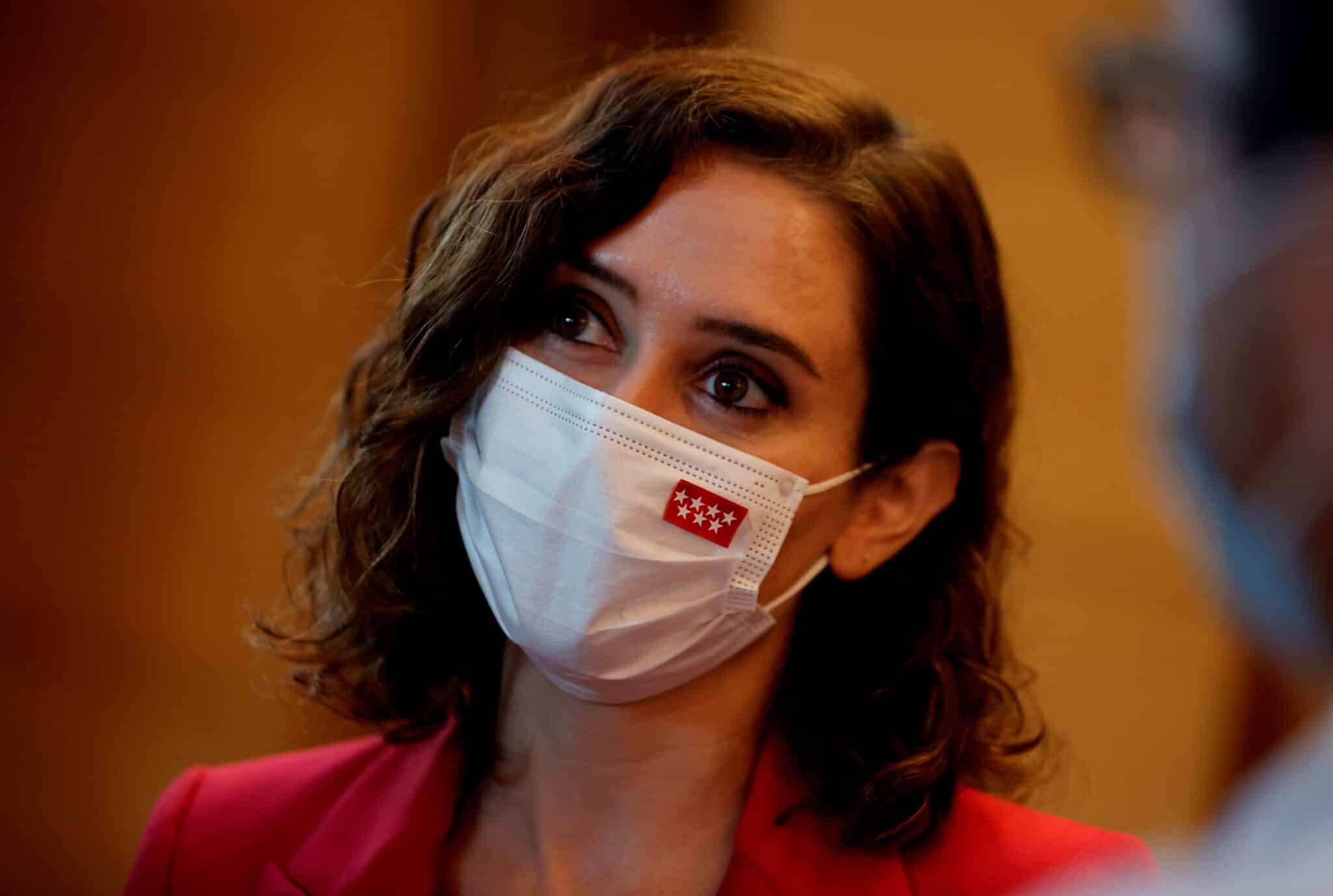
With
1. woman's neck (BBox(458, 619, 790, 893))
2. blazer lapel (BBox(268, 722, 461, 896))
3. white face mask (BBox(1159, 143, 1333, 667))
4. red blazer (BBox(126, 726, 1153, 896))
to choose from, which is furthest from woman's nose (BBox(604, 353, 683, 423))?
white face mask (BBox(1159, 143, 1333, 667))

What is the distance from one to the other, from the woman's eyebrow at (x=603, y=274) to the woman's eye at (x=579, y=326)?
56 millimetres

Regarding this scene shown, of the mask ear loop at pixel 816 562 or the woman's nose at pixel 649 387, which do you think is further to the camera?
the mask ear loop at pixel 816 562

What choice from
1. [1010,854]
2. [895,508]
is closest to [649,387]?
[895,508]

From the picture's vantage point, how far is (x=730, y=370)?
201 cm

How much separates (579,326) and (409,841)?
832mm

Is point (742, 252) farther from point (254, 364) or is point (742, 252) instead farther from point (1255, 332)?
point (254, 364)

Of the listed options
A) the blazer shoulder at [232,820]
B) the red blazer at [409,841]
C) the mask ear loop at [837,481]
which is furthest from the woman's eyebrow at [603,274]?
the blazer shoulder at [232,820]

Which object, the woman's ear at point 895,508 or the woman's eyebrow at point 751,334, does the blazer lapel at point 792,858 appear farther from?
the woman's eyebrow at point 751,334

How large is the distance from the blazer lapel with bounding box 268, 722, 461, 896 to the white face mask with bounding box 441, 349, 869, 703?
0.32m

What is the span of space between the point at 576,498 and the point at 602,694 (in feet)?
1.03

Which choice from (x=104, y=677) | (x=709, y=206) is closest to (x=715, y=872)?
(x=709, y=206)

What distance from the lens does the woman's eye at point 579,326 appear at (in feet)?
6.68

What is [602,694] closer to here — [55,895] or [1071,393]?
[1071,393]

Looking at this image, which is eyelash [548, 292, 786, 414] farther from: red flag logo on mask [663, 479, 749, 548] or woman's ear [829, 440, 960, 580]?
woman's ear [829, 440, 960, 580]
